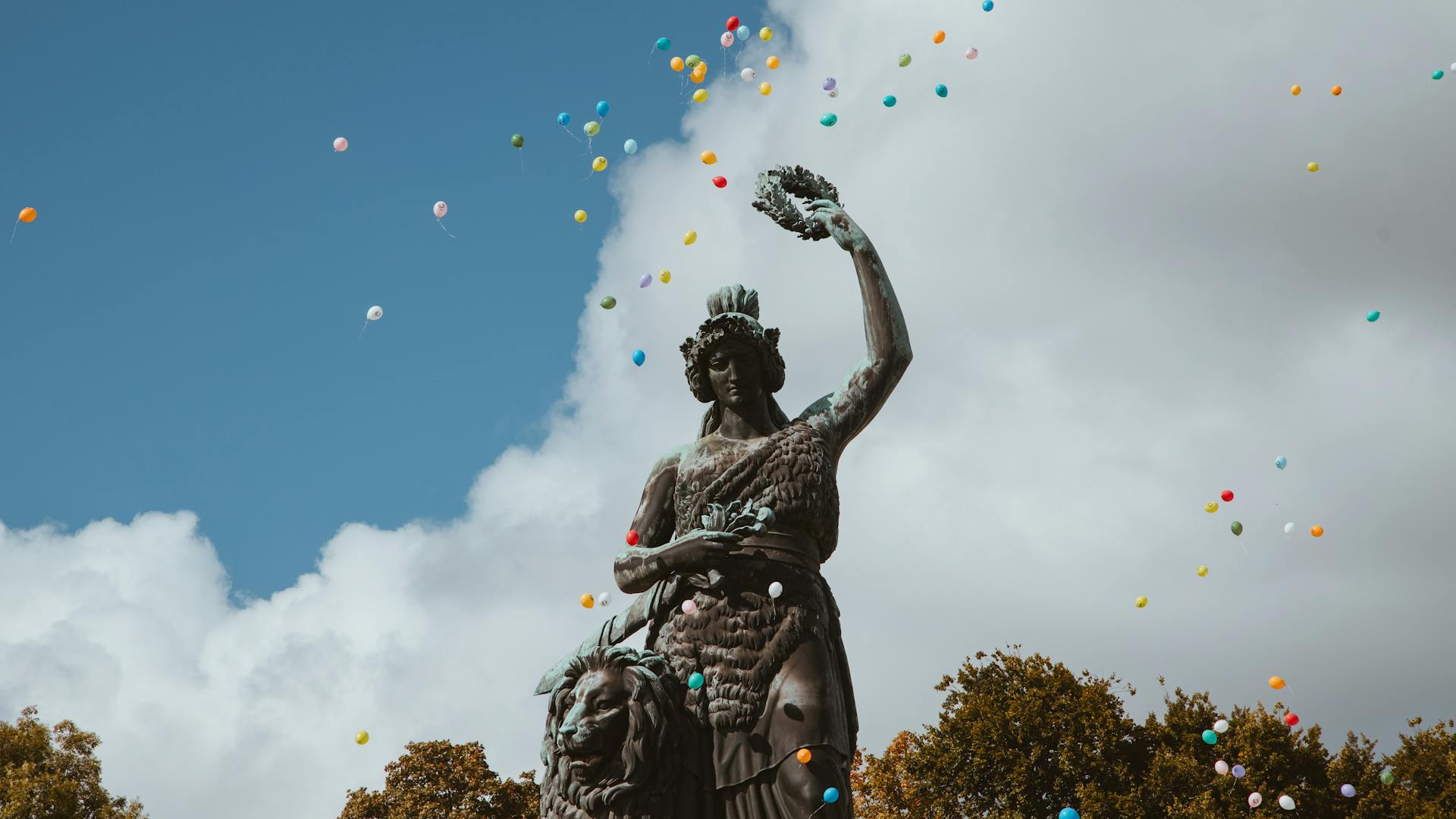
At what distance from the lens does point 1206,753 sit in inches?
1138

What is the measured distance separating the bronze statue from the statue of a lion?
52mm

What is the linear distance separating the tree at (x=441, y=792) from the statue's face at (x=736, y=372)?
952 inches

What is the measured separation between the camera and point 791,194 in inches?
297

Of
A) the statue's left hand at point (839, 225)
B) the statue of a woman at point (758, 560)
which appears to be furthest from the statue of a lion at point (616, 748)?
the statue's left hand at point (839, 225)

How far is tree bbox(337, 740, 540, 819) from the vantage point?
2953 cm

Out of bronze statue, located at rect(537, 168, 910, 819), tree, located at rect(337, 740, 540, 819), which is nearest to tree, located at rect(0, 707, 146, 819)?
tree, located at rect(337, 740, 540, 819)

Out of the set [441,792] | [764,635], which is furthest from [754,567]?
[441,792]

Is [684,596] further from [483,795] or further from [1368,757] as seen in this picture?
[1368,757]

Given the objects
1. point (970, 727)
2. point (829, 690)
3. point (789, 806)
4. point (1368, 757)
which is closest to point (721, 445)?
point (829, 690)

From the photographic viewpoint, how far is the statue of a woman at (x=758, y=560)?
243 inches

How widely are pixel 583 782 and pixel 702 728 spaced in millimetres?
557

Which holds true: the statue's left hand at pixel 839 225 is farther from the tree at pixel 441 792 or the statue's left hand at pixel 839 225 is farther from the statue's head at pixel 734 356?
the tree at pixel 441 792

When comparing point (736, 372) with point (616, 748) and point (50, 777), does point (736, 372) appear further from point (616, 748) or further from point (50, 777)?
point (50, 777)

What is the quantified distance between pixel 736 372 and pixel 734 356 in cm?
8
